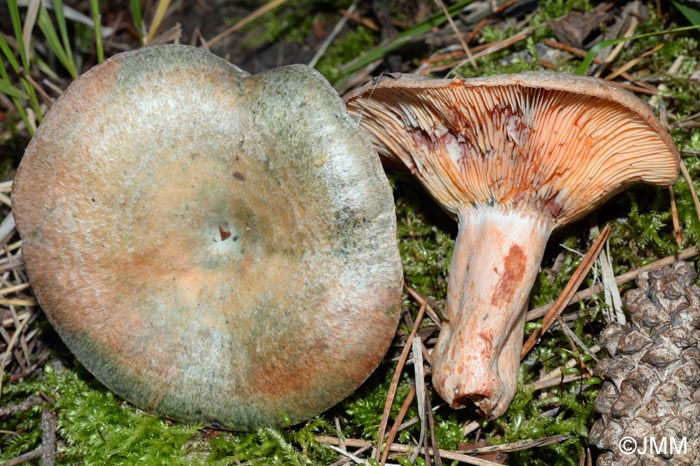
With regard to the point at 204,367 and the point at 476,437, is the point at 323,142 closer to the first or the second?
the point at 204,367

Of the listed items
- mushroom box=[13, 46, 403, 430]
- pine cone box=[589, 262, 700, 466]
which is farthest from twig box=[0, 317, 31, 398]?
pine cone box=[589, 262, 700, 466]

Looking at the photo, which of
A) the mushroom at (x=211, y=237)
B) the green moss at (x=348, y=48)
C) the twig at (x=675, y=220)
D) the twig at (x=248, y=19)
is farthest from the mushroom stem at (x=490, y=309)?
the twig at (x=248, y=19)

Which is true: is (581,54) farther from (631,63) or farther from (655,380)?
(655,380)

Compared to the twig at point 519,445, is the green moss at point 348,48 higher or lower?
higher

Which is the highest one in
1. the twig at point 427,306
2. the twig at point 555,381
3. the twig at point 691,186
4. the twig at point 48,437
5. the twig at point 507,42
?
the twig at point 507,42

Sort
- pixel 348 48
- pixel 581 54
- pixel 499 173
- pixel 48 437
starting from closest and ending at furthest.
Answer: pixel 499 173
pixel 48 437
pixel 581 54
pixel 348 48

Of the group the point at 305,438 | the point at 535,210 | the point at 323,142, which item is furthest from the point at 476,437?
the point at 323,142

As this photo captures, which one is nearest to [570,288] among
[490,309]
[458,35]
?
[490,309]

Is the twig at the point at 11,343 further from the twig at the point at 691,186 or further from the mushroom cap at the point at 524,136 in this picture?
the twig at the point at 691,186
